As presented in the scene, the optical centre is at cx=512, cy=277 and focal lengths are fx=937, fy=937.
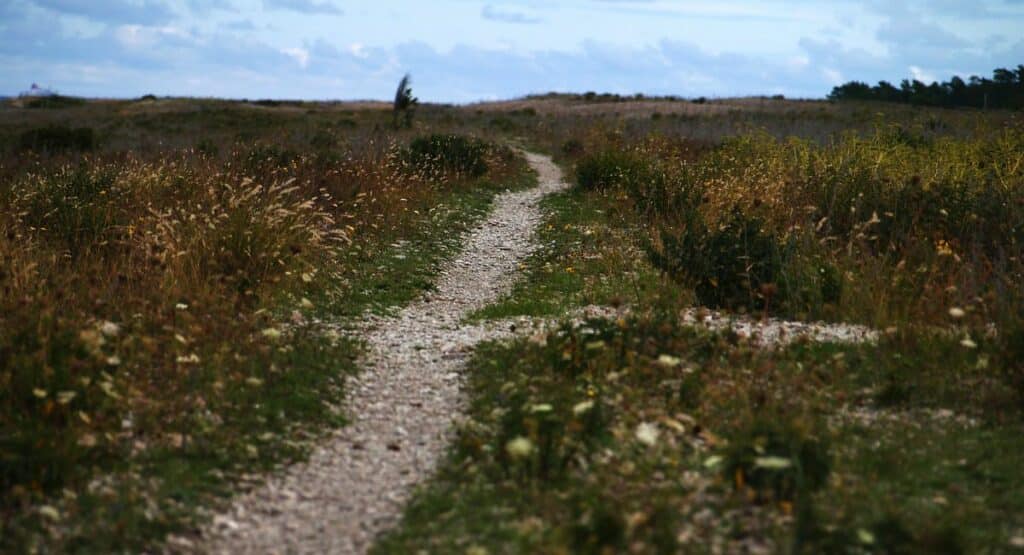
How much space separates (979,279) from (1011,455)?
3433mm

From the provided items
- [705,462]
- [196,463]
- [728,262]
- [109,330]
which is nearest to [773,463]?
[705,462]

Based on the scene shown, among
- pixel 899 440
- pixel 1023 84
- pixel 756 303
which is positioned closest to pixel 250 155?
pixel 756 303

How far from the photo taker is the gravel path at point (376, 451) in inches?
190

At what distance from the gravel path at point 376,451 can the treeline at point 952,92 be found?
47.4m

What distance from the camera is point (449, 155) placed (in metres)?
22.3

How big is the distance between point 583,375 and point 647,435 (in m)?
1.54

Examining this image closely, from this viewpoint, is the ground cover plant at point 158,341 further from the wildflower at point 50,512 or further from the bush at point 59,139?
the bush at point 59,139

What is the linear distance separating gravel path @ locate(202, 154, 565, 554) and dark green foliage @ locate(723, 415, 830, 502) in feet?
6.03

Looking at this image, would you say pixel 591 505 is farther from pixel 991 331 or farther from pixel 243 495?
pixel 991 331

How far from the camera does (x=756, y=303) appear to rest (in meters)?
9.23

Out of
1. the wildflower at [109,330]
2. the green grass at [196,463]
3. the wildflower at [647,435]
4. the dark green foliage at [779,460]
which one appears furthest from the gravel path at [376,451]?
the dark green foliage at [779,460]

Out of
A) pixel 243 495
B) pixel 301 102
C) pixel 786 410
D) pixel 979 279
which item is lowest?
pixel 243 495

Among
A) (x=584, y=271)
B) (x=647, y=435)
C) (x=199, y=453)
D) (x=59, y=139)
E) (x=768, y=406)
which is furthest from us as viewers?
(x=59, y=139)

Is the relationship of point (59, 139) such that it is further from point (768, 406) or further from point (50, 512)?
point (768, 406)
